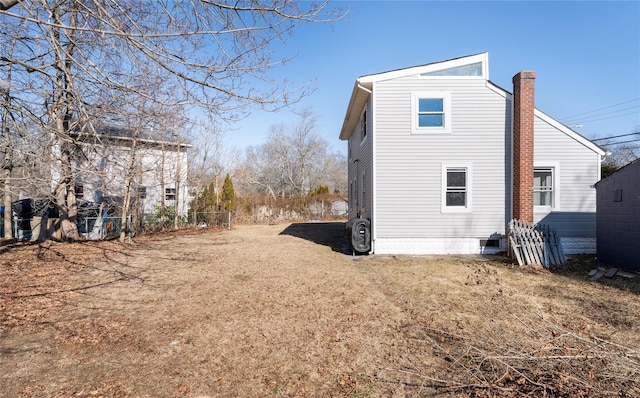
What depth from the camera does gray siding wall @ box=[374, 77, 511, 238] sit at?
1052 cm

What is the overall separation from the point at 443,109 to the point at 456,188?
2.29 meters

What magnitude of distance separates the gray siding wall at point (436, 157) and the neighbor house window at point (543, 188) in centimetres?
104

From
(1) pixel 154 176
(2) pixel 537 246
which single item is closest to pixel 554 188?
(2) pixel 537 246

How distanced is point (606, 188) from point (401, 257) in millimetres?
5221

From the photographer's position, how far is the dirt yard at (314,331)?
308 centimetres

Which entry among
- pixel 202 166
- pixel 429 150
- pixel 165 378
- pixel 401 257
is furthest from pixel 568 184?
pixel 202 166

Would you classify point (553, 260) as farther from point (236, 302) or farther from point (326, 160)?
point (326, 160)

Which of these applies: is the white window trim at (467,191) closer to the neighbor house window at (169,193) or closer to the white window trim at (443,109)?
the white window trim at (443,109)

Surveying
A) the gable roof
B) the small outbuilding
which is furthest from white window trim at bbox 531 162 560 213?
the gable roof

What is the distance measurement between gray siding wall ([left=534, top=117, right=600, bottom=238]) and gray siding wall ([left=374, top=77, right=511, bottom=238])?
3.70ft

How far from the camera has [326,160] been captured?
46.7m

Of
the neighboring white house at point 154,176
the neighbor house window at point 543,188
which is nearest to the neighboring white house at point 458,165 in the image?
the neighbor house window at point 543,188

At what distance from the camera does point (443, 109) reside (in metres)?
10.6

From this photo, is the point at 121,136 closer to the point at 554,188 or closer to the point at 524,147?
the point at 524,147
